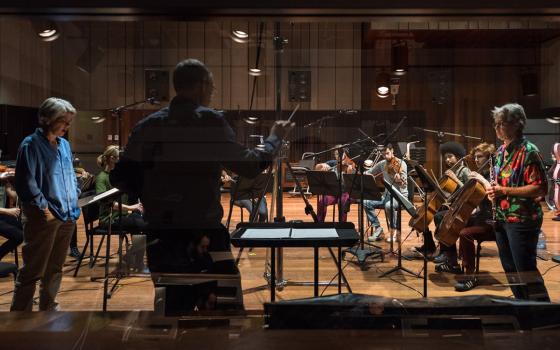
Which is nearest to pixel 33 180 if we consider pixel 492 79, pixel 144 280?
pixel 144 280

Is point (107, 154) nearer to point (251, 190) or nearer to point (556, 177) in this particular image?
point (251, 190)

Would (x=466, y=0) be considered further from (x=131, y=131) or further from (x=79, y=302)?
(x=79, y=302)

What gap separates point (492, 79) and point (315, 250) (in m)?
1.32

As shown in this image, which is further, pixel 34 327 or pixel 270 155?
pixel 270 155

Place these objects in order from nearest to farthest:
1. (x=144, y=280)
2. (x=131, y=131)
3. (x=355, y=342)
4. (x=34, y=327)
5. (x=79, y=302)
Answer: (x=355, y=342), (x=34, y=327), (x=131, y=131), (x=144, y=280), (x=79, y=302)

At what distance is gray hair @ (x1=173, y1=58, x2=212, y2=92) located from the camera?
2.52 m

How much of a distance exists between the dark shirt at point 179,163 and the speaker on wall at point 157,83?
7 centimetres

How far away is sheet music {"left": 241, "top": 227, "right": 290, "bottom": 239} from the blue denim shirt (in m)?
1.02

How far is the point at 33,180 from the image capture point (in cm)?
274

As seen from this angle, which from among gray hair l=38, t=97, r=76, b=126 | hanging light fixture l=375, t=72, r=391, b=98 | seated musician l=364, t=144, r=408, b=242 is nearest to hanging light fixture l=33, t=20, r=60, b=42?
gray hair l=38, t=97, r=76, b=126

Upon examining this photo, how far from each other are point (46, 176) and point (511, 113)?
2629 millimetres

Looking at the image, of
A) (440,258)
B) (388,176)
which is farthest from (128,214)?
(440,258)

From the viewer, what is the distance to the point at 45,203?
2.79 m

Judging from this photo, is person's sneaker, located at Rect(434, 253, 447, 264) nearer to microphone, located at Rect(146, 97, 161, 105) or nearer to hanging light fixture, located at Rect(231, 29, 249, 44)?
hanging light fixture, located at Rect(231, 29, 249, 44)
